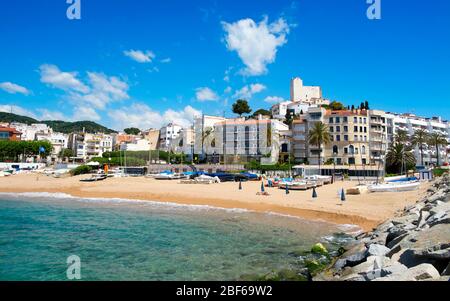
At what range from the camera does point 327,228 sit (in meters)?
22.2

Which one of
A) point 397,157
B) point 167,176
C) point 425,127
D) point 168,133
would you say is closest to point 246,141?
point 167,176

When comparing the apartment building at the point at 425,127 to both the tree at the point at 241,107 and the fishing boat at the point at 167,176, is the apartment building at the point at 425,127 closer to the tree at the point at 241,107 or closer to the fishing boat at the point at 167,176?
the tree at the point at 241,107

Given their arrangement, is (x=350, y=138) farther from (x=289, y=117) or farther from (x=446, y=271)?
(x=446, y=271)

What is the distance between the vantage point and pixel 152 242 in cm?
1867

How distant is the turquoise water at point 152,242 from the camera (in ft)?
44.8

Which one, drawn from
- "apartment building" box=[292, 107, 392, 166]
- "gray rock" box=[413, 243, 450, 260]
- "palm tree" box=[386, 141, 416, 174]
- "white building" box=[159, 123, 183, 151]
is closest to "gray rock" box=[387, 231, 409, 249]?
"gray rock" box=[413, 243, 450, 260]

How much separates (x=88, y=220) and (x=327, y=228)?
1796cm

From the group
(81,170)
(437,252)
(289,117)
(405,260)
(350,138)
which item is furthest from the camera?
(289,117)

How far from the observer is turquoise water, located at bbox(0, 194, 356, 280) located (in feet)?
44.8

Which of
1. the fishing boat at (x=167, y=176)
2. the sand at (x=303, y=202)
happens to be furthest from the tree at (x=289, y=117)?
the sand at (x=303, y=202)

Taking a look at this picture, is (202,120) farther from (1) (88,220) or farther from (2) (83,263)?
(2) (83,263)

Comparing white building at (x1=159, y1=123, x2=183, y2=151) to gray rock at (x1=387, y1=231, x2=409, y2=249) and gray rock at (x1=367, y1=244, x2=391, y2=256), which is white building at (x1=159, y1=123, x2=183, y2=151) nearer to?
gray rock at (x1=387, y1=231, x2=409, y2=249)

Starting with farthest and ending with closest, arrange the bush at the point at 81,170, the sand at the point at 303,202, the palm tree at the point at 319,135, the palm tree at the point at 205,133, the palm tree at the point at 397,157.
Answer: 1. the palm tree at the point at 205,133
2. the palm tree at the point at 319,135
3. the bush at the point at 81,170
4. the palm tree at the point at 397,157
5. the sand at the point at 303,202
